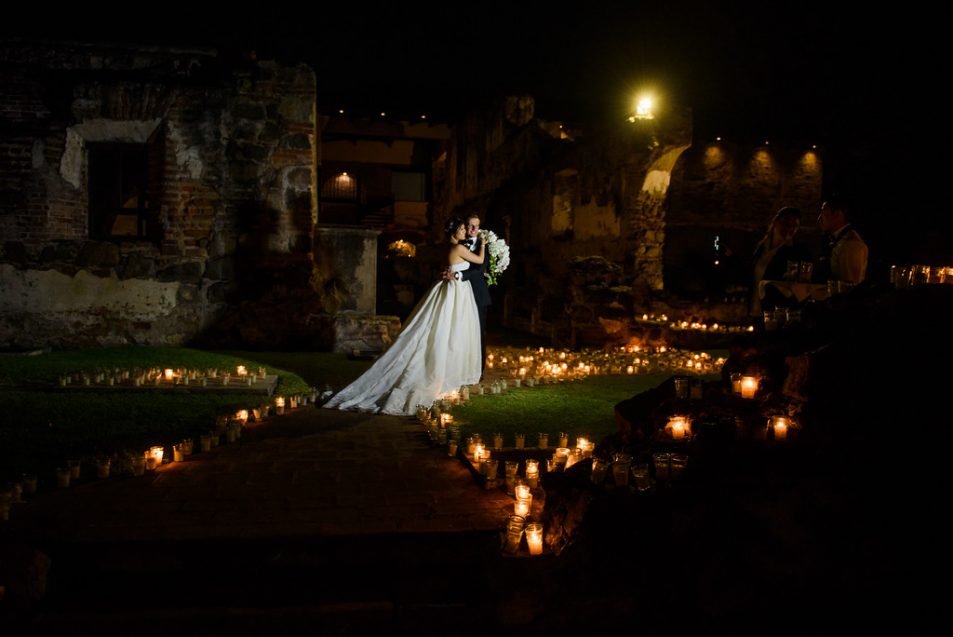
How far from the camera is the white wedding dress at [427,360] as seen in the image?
705 centimetres

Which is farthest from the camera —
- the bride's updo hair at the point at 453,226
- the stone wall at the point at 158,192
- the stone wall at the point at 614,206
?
the stone wall at the point at 614,206

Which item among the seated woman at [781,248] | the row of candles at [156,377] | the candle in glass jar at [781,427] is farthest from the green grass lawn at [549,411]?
the row of candles at [156,377]

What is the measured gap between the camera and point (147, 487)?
4.25 metres

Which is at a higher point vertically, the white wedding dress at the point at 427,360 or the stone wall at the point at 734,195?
the stone wall at the point at 734,195

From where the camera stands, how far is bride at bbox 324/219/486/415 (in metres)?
7.07

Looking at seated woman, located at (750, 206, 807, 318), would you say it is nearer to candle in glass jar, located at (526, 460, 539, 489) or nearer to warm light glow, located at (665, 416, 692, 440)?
warm light glow, located at (665, 416, 692, 440)

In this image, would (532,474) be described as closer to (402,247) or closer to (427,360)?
(427,360)

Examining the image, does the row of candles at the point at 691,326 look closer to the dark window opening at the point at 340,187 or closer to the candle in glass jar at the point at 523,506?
the candle in glass jar at the point at 523,506

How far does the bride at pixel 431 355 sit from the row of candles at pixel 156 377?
56.0 inches

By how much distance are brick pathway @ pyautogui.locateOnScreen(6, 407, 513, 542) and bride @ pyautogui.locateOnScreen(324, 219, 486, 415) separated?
1.50 m

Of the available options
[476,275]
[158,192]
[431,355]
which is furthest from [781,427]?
[158,192]

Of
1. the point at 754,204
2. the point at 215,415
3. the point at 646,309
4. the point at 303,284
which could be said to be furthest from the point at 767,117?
the point at 215,415

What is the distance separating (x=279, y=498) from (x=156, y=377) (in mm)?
4528

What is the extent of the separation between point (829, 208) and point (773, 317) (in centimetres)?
150
